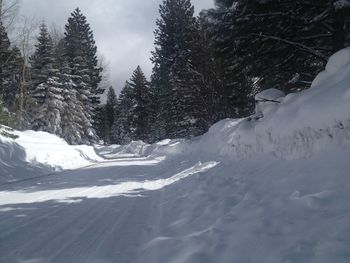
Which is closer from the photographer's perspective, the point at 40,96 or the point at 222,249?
the point at 222,249

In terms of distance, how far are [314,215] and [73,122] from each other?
120ft

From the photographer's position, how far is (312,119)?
21.6ft

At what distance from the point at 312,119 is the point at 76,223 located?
187 inches

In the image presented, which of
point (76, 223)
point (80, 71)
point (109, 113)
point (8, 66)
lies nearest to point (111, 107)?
point (109, 113)

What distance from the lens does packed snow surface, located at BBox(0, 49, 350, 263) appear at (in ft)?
12.6

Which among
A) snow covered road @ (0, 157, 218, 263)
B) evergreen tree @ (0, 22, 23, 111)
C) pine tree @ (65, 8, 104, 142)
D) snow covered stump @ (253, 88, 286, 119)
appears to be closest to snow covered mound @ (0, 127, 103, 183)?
snow covered road @ (0, 157, 218, 263)

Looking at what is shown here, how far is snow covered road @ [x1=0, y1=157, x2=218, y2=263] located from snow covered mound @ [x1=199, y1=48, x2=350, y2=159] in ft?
10.4

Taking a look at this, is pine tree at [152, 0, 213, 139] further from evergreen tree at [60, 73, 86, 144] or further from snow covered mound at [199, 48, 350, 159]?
snow covered mound at [199, 48, 350, 159]

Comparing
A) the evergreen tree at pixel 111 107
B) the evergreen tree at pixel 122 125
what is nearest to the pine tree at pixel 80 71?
the evergreen tree at pixel 122 125

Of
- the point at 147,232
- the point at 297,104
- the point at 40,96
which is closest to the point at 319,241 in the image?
the point at 147,232

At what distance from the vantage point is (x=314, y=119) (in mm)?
6504

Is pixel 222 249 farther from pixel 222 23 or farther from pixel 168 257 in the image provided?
pixel 222 23

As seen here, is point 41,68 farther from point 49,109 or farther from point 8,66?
point 8,66

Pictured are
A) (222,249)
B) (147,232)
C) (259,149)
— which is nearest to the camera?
(222,249)
